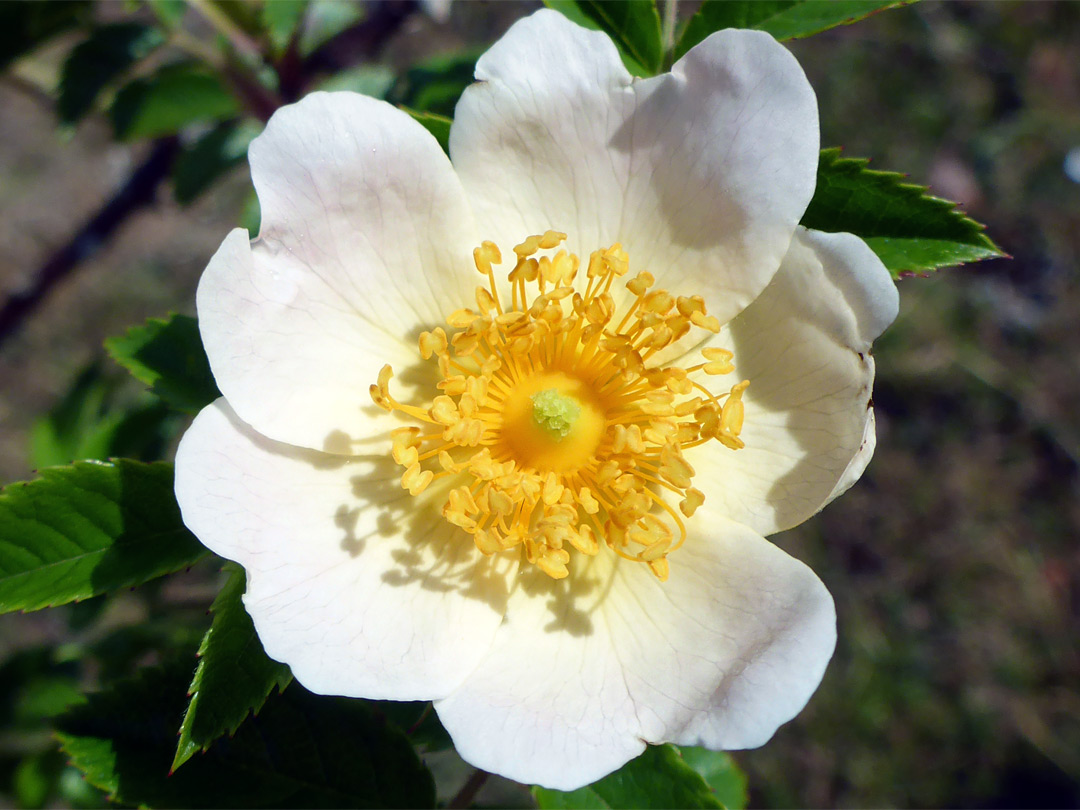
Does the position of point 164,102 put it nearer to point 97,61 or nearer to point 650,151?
point 97,61

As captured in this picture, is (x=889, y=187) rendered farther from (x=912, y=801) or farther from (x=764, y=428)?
(x=912, y=801)

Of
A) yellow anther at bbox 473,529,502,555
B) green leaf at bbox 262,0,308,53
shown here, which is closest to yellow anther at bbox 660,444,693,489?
yellow anther at bbox 473,529,502,555

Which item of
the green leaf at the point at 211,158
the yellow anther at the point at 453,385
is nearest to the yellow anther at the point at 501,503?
the yellow anther at the point at 453,385

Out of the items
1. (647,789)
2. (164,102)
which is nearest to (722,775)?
(647,789)

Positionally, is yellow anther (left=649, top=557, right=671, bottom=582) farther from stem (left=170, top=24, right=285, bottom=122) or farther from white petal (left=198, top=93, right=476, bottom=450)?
stem (left=170, top=24, right=285, bottom=122)

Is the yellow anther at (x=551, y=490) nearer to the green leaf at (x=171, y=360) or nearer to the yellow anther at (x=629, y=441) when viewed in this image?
the yellow anther at (x=629, y=441)

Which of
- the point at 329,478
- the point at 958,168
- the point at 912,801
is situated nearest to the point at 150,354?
the point at 329,478
